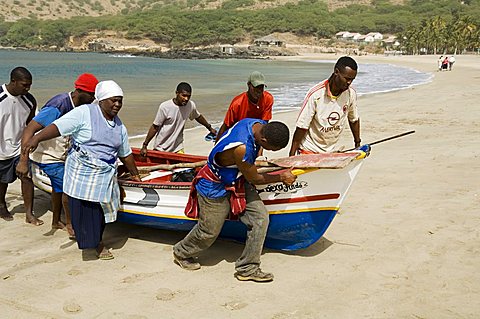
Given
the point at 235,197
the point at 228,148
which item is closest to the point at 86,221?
the point at 235,197

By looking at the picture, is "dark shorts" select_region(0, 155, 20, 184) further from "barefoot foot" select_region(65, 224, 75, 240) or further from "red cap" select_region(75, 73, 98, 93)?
"red cap" select_region(75, 73, 98, 93)

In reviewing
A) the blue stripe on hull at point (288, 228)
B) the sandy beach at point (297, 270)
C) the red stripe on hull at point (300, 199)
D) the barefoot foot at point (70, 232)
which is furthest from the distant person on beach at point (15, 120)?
the red stripe on hull at point (300, 199)

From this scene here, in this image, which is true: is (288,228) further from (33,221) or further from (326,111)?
(33,221)

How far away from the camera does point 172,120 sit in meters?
6.52

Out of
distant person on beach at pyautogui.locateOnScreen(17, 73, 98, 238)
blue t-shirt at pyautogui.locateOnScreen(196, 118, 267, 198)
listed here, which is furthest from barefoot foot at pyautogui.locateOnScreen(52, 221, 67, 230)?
blue t-shirt at pyautogui.locateOnScreen(196, 118, 267, 198)

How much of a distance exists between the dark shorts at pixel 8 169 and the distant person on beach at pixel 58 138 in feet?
1.38

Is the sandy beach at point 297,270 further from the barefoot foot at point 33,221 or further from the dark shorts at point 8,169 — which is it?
the dark shorts at point 8,169

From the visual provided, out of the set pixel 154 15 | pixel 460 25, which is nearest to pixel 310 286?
pixel 460 25

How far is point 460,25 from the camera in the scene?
78.1 m

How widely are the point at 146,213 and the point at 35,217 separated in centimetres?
156

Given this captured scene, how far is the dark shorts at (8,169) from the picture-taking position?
5645 mm

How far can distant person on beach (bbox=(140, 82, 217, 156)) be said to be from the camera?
6436mm

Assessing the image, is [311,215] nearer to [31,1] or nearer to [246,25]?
[246,25]

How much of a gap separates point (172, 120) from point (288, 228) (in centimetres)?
240
